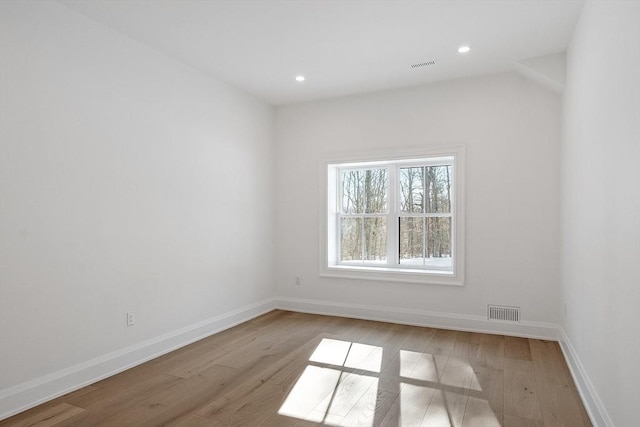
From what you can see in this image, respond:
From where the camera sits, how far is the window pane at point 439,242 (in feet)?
15.0

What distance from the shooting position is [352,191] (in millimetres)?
5230

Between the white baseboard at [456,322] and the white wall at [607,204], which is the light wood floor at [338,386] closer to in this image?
the white baseboard at [456,322]

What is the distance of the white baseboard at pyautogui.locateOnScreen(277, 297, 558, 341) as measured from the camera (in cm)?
398

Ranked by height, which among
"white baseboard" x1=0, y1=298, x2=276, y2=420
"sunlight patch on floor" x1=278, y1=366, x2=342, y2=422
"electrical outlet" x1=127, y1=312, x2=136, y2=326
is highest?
"electrical outlet" x1=127, y1=312, x2=136, y2=326

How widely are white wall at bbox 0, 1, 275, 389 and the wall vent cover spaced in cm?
292

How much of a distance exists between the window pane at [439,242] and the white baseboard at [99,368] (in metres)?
2.51

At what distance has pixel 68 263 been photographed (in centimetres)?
285

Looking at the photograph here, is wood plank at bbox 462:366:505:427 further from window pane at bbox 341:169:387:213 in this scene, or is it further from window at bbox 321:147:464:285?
window pane at bbox 341:169:387:213

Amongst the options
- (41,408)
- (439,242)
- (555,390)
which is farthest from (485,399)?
(41,408)

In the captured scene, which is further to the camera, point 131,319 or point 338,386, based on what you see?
point 131,319

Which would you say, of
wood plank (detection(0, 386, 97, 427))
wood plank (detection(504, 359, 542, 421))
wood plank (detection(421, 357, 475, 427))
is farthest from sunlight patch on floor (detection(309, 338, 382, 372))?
wood plank (detection(0, 386, 97, 427))

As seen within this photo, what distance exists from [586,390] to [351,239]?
10.1ft

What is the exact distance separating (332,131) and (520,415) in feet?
12.2

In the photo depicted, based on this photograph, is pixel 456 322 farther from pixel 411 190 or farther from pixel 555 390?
pixel 411 190
